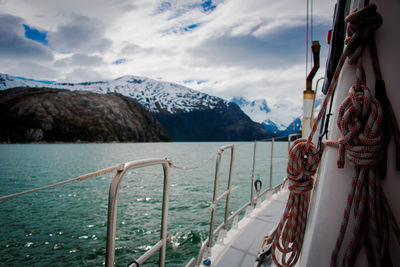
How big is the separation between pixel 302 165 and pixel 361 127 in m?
0.37

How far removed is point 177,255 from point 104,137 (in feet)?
293

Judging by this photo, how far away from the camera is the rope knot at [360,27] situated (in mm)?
963

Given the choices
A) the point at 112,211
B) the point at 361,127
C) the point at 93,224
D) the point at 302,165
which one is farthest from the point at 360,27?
the point at 93,224

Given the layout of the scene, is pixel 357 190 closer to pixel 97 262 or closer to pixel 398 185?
pixel 398 185

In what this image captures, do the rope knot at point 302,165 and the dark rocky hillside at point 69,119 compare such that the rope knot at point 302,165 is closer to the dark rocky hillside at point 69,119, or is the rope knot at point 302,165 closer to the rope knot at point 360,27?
the rope knot at point 360,27

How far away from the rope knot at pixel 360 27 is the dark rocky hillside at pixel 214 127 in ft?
550

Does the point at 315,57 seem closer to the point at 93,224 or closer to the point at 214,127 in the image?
the point at 93,224

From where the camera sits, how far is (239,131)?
17475 cm

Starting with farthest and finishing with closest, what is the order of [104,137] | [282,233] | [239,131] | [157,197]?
[239,131] < [104,137] < [157,197] < [282,233]

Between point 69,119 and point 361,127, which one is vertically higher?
point 69,119

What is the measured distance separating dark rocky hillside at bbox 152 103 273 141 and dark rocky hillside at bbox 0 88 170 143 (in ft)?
262

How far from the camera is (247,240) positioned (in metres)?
2.91

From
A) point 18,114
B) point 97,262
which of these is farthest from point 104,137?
point 97,262

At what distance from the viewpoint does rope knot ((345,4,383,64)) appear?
963mm
